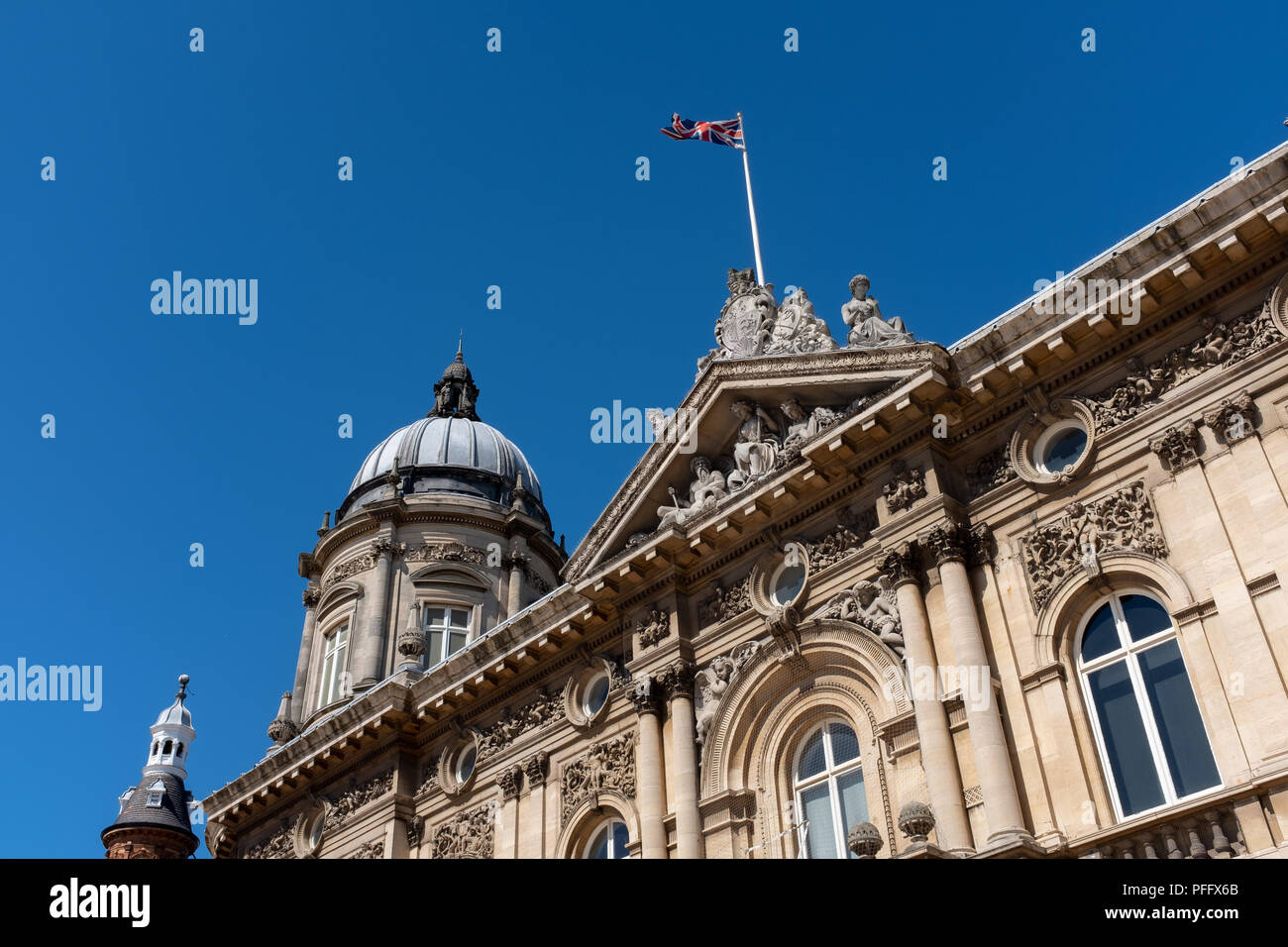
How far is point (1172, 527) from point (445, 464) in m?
28.7

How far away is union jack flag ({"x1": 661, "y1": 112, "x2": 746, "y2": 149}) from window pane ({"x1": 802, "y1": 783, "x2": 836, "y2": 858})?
50.4 ft

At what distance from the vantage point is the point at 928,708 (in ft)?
60.8

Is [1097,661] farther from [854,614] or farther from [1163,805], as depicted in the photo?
[854,614]

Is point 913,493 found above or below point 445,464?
below

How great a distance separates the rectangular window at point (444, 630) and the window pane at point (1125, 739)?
23.1 m

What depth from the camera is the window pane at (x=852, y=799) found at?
65.4ft

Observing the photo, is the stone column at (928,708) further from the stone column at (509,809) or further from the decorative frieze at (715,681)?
the stone column at (509,809)

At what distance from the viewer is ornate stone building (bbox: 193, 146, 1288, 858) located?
55.0 ft

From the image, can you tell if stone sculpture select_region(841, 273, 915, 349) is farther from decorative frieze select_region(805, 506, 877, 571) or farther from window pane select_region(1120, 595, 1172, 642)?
window pane select_region(1120, 595, 1172, 642)

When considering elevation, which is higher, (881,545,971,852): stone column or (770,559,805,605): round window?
(770,559,805,605): round window

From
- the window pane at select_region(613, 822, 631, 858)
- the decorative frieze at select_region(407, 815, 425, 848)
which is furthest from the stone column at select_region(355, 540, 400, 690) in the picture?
the window pane at select_region(613, 822, 631, 858)

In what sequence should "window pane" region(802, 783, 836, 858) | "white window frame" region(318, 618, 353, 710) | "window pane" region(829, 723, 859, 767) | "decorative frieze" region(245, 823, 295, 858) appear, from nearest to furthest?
"window pane" region(802, 783, 836, 858), "window pane" region(829, 723, 859, 767), "decorative frieze" region(245, 823, 295, 858), "white window frame" region(318, 618, 353, 710)
